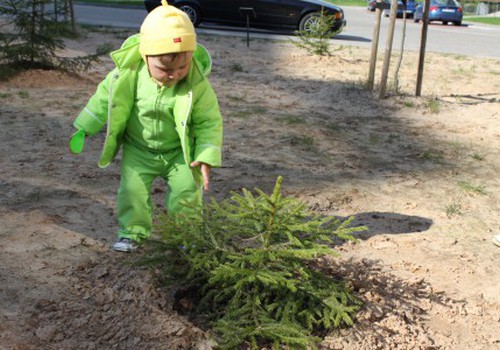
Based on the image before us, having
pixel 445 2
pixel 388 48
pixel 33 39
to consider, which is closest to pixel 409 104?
pixel 388 48

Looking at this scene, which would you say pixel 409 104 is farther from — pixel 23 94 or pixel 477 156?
pixel 23 94

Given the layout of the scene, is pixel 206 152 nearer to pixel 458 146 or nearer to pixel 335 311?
pixel 335 311

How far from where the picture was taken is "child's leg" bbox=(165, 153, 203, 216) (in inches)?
140

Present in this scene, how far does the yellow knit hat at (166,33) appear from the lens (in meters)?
3.12

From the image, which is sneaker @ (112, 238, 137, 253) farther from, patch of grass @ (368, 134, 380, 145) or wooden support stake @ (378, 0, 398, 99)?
wooden support stake @ (378, 0, 398, 99)

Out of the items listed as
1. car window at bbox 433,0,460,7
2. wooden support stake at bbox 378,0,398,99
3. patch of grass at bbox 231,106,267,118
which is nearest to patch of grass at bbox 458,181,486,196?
patch of grass at bbox 231,106,267,118

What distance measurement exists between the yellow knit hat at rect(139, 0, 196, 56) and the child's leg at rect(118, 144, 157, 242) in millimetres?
655

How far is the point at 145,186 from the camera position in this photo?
3.65m

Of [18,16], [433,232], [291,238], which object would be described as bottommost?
[433,232]

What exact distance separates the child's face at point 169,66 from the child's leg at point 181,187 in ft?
1.54

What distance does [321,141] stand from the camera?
6.37m

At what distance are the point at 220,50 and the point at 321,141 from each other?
6314 mm

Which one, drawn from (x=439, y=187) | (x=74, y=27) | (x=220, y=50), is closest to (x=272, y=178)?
(x=439, y=187)

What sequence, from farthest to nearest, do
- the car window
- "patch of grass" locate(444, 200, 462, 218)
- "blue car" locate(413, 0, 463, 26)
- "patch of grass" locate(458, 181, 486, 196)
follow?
the car window
"blue car" locate(413, 0, 463, 26)
"patch of grass" locate(458, 181, 486, 196)
"patch of grass" locate(444, 200, 462, 218)
